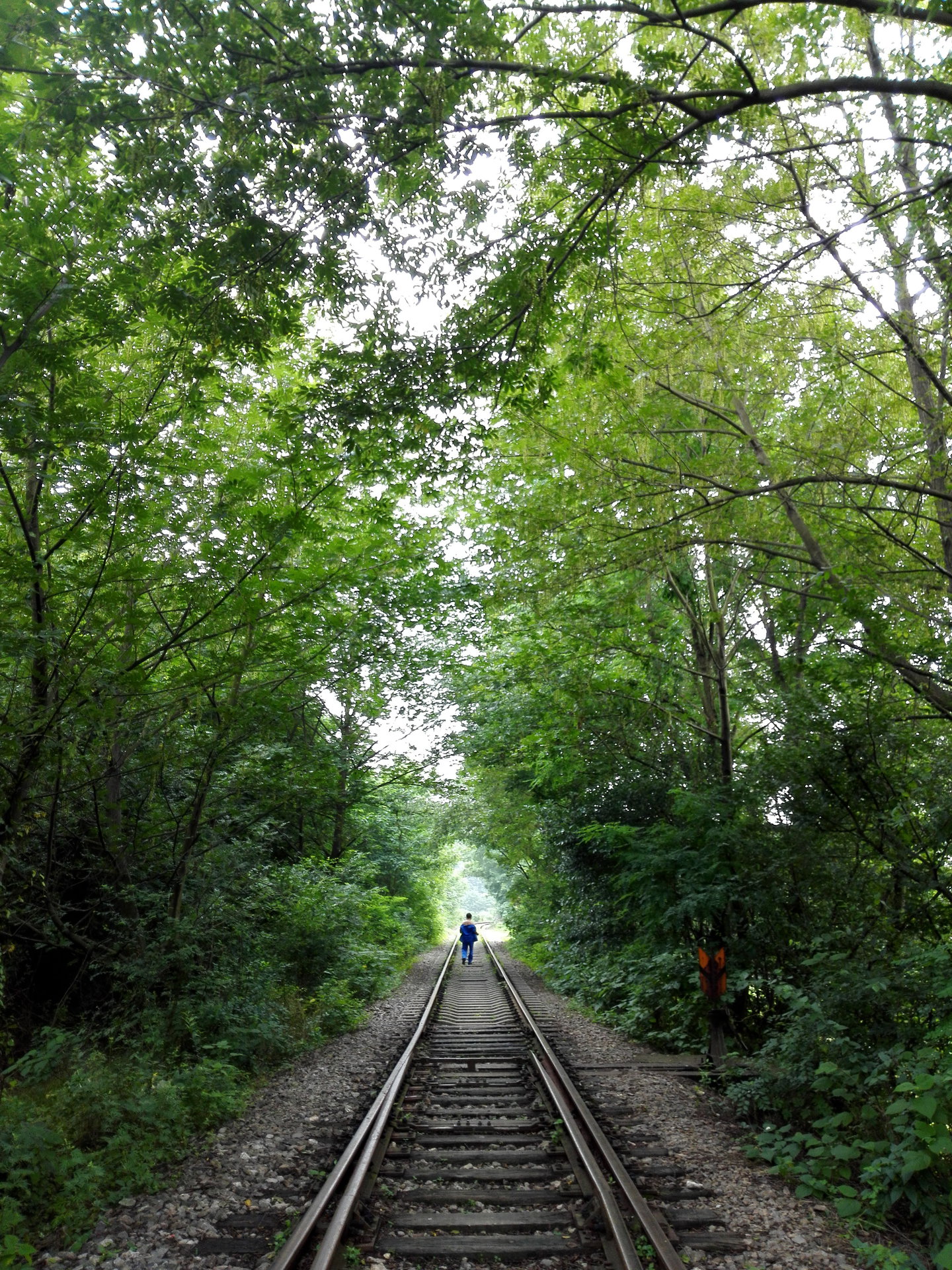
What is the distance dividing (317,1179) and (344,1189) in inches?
15.4

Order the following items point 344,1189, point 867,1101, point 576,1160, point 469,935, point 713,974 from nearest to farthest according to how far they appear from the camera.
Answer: point 344,1189, point 576,1160, point 867,1101, point 713,974, point 469,935

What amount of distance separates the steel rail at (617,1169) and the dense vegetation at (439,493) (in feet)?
4.01

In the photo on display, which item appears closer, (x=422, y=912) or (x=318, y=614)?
(x=318, y=614)

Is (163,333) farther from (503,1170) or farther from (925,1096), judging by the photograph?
(925,1096)

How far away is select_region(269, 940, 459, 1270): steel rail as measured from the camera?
12.7ft

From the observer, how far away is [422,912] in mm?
31531

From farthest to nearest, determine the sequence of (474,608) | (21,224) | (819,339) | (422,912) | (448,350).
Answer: (422,912) < (474,608) < (819,339) < (448,350) < (21,224)

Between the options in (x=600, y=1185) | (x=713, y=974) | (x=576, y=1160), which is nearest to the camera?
(x=600, y=1185)

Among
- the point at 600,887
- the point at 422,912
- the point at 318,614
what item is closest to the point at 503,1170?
the point at 318,614

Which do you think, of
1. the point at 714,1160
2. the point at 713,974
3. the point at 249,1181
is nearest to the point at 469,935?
the point at 713,974

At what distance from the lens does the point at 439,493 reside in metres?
7.80

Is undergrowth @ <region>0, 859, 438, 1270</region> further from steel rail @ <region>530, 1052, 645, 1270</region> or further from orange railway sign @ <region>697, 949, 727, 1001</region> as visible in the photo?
orange railway sign @ <region>697, 949, 727, 1001</region>

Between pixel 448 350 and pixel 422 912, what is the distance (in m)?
29.4

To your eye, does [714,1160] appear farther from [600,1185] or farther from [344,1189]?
[344,1189]
